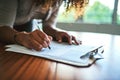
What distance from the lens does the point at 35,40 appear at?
99cm

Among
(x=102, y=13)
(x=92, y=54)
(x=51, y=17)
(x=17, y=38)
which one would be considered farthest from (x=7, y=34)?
(x=102, y=13)

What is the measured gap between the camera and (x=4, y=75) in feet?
2.22

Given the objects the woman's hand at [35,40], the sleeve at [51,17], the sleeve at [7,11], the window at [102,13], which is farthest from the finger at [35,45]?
the window at [102,13]

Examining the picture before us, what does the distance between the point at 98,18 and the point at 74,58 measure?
2828 mm

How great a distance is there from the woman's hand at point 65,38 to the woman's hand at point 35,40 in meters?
0.20

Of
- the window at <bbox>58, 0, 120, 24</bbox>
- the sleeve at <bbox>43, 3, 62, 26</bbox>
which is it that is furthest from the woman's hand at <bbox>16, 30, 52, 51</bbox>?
the window at <bbox>58, 0, 120, 24</bbox>

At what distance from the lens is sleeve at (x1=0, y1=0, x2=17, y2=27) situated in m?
1.12

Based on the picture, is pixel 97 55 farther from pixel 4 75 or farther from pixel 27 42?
pixel 4 75

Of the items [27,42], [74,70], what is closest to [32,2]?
[27,42]

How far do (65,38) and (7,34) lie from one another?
0.30 meters

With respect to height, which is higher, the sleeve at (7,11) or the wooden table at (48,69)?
the sleeve at (7,11)

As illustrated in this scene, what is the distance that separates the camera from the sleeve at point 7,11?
44.1 inches

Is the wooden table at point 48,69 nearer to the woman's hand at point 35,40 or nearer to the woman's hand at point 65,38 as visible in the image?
the woman's hand at point 35,40

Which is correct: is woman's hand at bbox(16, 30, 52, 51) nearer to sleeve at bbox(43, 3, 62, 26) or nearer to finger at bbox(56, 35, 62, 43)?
finger at bbox(56, 35, 62, 43)
